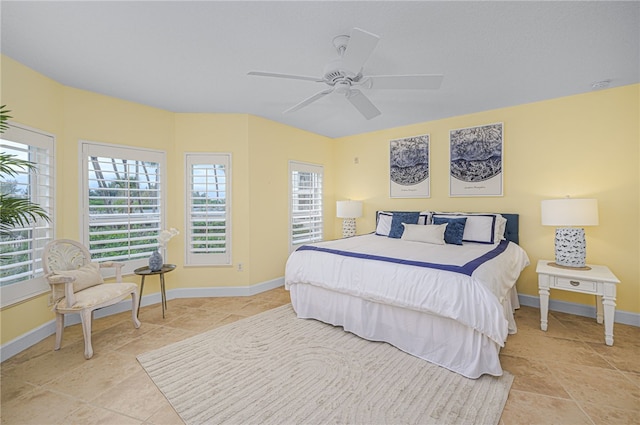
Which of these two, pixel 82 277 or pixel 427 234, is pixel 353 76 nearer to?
pixel 427 234

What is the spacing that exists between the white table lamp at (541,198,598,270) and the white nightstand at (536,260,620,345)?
166mm

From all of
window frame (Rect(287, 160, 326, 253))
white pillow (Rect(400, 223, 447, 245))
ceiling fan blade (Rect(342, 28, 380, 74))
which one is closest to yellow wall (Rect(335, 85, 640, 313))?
white pillow (Rect(400, 223, 447, 245))

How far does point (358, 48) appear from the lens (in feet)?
6.36

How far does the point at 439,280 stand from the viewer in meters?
2.36

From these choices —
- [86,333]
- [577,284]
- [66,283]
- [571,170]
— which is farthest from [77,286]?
[571,170]

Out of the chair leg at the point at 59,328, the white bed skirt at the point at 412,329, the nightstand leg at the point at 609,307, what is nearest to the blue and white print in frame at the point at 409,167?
the white bed skirt at the point at 412,329

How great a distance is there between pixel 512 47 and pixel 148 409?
13.2ft

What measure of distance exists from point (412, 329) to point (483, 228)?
2011 millimetres

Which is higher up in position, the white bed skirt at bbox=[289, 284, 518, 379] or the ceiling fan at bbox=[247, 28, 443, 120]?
the ceiling fan at bbox=[247, 28, 443, 120]

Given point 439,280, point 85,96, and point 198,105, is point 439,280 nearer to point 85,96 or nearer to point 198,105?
point 198,105

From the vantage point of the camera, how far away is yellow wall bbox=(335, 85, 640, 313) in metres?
3.24

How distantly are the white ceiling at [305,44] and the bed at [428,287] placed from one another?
6.11ft

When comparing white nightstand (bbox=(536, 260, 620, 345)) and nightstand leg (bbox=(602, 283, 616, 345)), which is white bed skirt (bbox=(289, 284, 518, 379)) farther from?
nightstand leg (bbox=(602, 283, 616, 345))

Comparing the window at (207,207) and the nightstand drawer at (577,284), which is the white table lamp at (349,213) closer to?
the window at (207,207)
